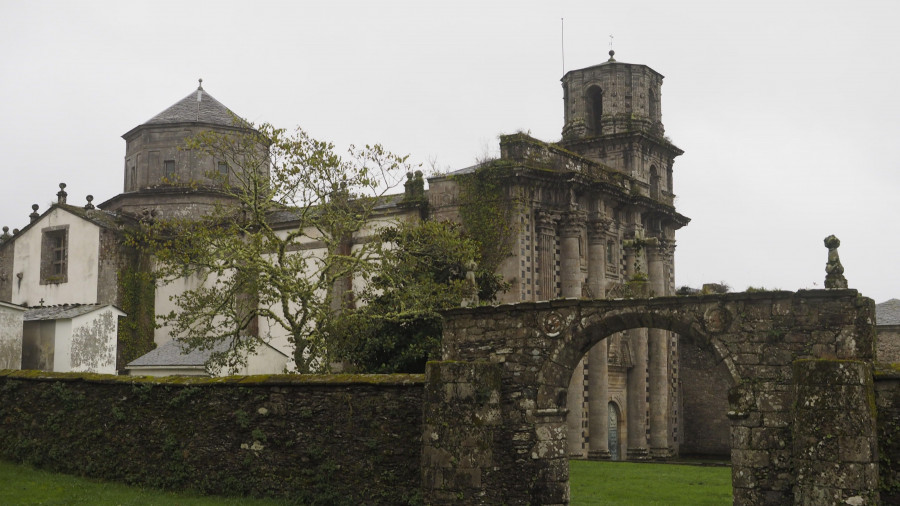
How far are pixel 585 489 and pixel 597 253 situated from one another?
1495cm

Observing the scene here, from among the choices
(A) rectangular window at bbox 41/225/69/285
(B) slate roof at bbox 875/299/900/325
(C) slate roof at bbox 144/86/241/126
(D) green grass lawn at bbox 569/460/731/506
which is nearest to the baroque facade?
(D) green grass lawn at bbox 569/460/731/506

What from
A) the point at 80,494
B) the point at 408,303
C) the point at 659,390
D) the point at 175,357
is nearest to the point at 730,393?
the point at 80,494

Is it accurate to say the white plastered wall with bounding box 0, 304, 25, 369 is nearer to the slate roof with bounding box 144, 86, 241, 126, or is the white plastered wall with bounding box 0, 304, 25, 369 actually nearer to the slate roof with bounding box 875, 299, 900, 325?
the slate roof with bounding box 144, 86, 241, 126

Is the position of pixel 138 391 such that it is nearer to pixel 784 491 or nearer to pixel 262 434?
pixel 262 434

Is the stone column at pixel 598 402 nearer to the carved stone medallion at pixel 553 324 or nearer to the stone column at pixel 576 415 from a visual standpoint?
Result: the stone column at pixel 576 415

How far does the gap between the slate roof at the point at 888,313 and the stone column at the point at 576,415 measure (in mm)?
12930

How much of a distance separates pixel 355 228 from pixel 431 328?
140 inches

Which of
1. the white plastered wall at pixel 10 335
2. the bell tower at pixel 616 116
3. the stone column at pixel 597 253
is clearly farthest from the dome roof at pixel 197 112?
the white plastered wall at pixel 10 335

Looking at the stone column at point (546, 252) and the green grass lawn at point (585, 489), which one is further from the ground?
the stone column at point (546, 252)

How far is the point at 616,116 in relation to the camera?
3891 cm

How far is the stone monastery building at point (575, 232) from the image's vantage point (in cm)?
3278

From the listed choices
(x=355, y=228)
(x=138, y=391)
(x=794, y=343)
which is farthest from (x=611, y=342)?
(x=138, y=391)

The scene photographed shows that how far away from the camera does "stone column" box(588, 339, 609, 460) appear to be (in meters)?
32.9

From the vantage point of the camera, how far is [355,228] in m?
26.0
